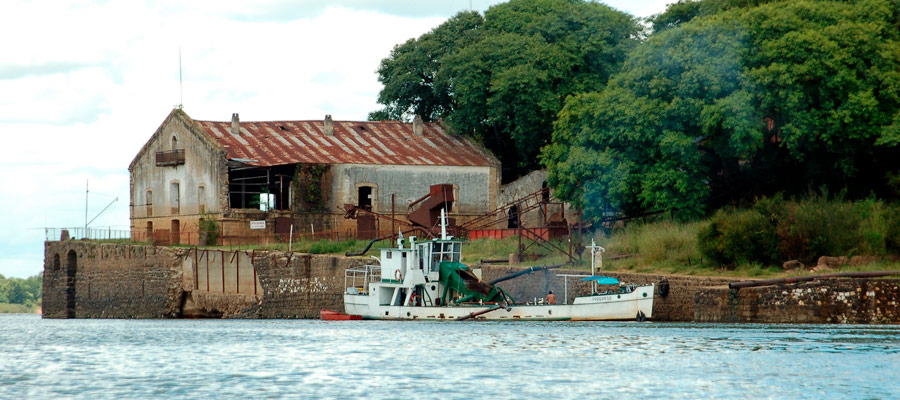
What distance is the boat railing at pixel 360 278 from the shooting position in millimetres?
50219

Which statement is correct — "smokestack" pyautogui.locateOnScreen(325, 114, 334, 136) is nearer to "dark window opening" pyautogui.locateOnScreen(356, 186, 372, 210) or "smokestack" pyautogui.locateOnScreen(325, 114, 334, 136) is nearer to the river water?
"dark window opening" pyautogui.locateOnScreen(356, 186, 372, 210)

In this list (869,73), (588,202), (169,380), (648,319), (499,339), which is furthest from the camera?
(588,202)

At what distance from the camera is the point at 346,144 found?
219ft

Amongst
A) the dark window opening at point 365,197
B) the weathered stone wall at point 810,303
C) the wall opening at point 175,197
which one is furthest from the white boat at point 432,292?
the wall opening at point 175,197

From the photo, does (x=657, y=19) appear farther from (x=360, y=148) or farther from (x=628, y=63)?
(x=360, y=148)

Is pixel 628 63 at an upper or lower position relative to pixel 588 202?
upper

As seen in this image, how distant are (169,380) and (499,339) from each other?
11.4 m

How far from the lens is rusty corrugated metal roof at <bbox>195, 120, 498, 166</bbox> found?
209 feet

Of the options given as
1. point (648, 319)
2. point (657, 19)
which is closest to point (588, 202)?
point (648, 319)

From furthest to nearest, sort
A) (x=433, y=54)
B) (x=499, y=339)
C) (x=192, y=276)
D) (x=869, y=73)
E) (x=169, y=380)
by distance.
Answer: (x=433, y=54) → (x=192, y=276) → (x=869, y=73) → (x=499, y=339) → (x=169, y=380)

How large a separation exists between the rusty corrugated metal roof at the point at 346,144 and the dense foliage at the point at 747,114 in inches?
596

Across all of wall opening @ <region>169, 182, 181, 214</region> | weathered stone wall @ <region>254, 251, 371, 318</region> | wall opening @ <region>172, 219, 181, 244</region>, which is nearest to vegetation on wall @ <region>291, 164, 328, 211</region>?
weathered stone wall @ <region>254, 251, 371, 318</region>

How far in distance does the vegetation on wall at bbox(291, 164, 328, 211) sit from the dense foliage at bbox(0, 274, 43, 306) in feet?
159

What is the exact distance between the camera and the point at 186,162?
65438 mm
